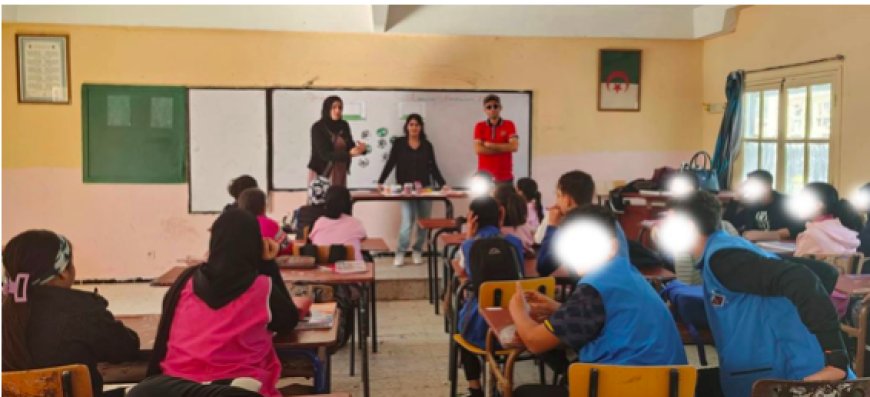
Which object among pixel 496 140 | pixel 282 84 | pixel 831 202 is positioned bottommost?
pixel 831 202

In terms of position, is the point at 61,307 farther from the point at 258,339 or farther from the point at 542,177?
the point at 542,177

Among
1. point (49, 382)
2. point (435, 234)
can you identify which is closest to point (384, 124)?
point (435, 234)

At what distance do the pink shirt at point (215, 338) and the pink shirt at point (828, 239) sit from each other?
3.11 m

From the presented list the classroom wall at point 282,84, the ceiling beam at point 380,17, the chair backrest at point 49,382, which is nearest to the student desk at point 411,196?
the classroom wall at point 282,84

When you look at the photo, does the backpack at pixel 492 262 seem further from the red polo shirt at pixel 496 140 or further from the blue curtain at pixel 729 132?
the blue curtain at pixel 729 132

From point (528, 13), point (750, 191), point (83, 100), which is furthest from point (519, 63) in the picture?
point (83, 100)

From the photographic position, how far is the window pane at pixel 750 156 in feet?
23.1

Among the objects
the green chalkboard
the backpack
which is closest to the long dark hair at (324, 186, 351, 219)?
the backpack

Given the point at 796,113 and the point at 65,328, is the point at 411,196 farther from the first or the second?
the point at 65,328

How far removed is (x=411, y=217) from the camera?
714cm

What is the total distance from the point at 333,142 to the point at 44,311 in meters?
4.56

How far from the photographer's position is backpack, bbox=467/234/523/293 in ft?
12.0

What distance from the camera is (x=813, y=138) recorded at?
20.1 feet

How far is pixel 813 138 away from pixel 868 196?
1.60 metres
